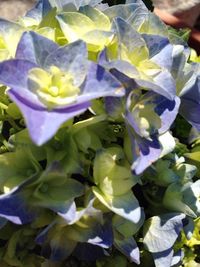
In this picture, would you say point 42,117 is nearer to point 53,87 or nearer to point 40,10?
point 53,87

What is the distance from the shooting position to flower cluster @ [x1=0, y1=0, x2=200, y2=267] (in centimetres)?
59

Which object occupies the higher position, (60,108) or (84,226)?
(60,108)

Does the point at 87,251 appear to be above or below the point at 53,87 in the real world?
below

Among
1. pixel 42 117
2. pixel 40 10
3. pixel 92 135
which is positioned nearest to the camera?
pixel 42 117

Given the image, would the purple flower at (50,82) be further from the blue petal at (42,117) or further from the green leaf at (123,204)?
the green leaf at (123,204)

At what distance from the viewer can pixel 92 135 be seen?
65 centimetres

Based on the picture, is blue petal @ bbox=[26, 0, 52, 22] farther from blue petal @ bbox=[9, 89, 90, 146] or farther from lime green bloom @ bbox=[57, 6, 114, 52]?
blue petal @ bbox=[9, 89, 90, 146]

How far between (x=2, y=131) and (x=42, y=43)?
13 centimetres

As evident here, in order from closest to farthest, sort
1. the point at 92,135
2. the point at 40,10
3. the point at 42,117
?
the point at 42,117, the point at 92,135, the point at 40,10

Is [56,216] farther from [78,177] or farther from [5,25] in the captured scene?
[5,25]

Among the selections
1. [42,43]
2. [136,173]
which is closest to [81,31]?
[42,43]

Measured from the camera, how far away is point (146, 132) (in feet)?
2.08

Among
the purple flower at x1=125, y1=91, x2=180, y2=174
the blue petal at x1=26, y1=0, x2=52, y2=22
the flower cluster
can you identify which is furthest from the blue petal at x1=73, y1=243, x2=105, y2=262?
the blue petal at x1=26, y1=0, x2=52, y2=22

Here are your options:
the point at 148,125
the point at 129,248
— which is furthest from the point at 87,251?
the point at 148,125
